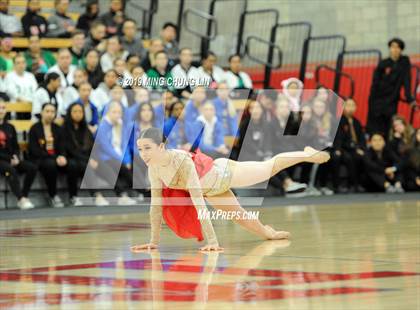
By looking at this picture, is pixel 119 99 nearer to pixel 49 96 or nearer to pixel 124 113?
pixel 124 113

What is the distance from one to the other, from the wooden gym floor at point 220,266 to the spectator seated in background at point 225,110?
420cm

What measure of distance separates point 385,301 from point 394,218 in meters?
6.14

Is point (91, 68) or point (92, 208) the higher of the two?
point (91, 68)

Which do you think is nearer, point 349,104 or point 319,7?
point 349,104

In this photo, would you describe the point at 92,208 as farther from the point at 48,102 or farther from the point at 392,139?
the point at 392,139

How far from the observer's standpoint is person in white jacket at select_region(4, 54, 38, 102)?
48.6 ft

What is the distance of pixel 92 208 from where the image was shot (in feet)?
45.0

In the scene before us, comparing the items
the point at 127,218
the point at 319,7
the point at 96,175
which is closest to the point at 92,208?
the point at 96,175

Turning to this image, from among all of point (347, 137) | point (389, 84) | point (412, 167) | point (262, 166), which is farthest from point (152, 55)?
point (262, 166)

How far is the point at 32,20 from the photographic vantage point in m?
17.0

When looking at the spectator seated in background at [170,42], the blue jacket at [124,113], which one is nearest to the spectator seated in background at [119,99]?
the blue jacket at [124,113]

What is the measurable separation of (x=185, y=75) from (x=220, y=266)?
963 cm

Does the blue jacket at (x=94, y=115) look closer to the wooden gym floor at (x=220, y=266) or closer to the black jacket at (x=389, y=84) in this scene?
the wooden gym floor at (x=220, y=266)

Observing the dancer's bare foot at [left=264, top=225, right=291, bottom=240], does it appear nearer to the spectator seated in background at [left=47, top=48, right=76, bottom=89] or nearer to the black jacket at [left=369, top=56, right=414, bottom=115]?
the spectator seated in background at [left=47, top=48, right=76, bottom=89]
